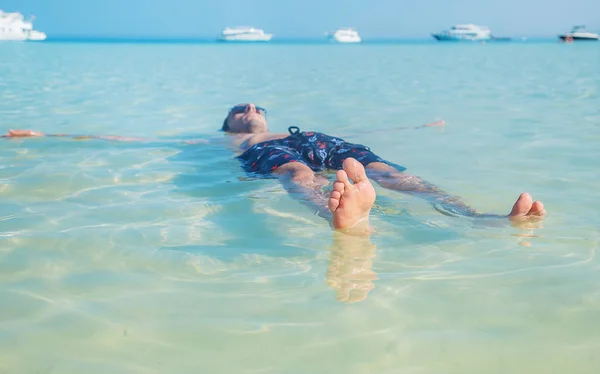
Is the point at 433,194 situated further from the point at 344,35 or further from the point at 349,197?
the point at 344,35

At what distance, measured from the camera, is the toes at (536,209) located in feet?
11.1

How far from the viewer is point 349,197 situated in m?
3.13

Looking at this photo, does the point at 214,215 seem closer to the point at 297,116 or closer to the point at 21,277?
the point at 21,277

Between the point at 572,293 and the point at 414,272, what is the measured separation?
0.73 m

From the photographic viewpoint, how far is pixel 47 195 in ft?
14.6

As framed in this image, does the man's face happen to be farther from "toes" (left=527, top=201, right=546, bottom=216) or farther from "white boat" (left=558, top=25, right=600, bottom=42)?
"white boat" (left=558, top=25, right=600, bottom=42)

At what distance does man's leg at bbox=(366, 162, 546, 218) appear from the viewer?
343cm

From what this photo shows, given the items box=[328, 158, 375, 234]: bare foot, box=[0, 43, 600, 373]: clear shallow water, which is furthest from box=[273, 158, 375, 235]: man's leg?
box=[0, 43, 600, 373]: clear shallow water

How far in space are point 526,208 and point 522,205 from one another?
0.04 metres

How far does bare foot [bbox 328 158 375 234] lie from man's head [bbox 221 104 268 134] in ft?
10.3

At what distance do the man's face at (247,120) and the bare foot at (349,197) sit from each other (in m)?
3.15

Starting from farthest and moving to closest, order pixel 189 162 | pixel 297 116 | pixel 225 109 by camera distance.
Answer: pixel 225 109 → pixel 297 116 → pixel 189 162

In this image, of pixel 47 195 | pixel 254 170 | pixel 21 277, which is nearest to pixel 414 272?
pixel 21 277

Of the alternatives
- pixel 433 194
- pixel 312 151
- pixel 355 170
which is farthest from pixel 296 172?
pixel 355 170
